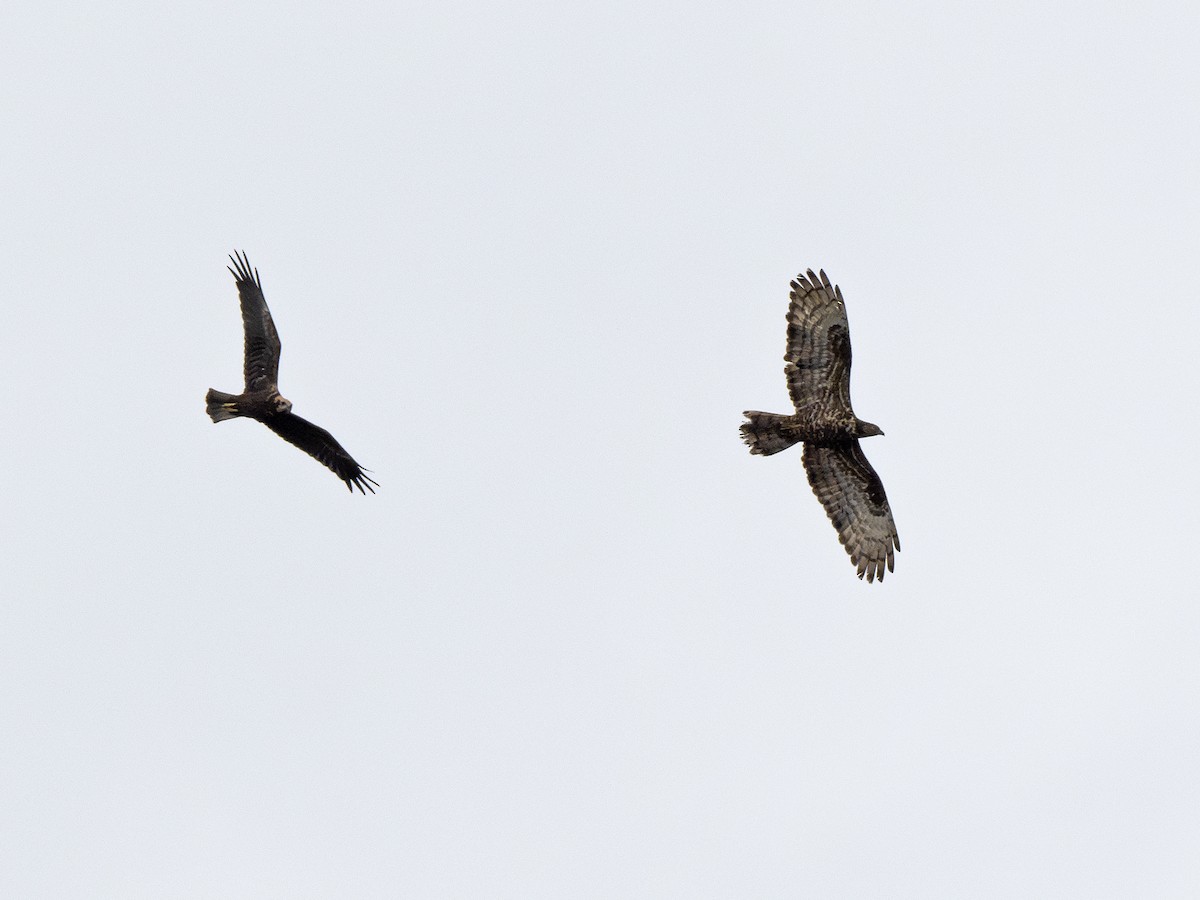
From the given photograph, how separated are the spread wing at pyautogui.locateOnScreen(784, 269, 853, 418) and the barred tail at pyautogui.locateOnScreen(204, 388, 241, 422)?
8.86m

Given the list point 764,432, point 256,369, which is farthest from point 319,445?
point 764,432

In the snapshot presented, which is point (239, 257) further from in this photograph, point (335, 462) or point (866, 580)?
point (866, 580)

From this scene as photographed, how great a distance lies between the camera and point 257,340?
97.6ft

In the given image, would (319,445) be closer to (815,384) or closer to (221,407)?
(221,407)

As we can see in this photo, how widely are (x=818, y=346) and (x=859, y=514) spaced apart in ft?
10.3

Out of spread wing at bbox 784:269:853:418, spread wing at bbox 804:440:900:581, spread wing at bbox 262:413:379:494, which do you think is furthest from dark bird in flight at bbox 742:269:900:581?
spread wing at bbox 262:413:379:494

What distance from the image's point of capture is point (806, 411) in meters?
28.0

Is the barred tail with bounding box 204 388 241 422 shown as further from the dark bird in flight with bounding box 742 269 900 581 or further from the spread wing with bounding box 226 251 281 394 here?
the dark bird in flight with bounding box 742 269 900 581

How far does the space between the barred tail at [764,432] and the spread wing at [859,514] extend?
1340 millimetres

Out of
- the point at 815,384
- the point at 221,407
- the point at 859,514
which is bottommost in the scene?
the point at 859,514

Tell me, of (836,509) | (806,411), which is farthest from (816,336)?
(836,509)

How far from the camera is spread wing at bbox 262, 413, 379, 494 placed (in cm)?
3050

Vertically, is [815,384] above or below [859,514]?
above

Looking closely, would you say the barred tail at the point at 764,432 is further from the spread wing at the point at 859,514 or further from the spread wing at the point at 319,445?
the spread wing at the point at 319,445
